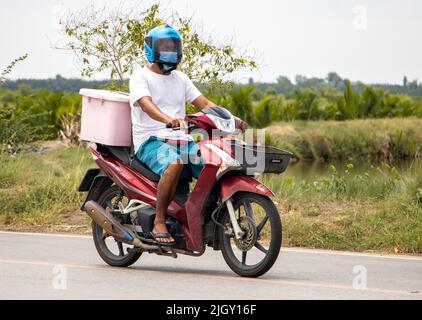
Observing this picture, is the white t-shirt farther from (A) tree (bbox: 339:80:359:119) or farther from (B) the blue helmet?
(A) tree (bbox: 339:80:359:119)

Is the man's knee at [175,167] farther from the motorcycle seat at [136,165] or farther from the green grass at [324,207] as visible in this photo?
the green grass at [324,207]

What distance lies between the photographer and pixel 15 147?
54.8ft

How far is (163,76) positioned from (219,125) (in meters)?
0.89

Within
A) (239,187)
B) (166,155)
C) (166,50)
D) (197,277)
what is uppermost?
(166,50)

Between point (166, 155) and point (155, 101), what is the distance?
52cm

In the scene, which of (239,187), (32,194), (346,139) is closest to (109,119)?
(239,187)

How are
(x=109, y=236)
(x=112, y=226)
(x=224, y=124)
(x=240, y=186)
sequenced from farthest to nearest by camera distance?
(x=109, y=236) < (x=112, y=226) < (x=224, y=124) < (x=240, y=186)

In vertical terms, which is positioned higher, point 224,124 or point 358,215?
point 224,124

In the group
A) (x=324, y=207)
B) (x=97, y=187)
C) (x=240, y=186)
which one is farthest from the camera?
(x=324, y=207)

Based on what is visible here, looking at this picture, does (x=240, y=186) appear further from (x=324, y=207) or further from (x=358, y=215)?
(x=324, y=207)

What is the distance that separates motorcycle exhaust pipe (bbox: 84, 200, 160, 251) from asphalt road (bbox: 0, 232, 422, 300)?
263 mm

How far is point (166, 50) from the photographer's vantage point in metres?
8.83

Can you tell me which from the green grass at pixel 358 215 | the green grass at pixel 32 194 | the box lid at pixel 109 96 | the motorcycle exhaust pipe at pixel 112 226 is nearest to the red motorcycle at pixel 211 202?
the motorcycle exhaust pipe at pixel 112 226

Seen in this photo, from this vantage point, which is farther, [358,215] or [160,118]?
[358,215]
